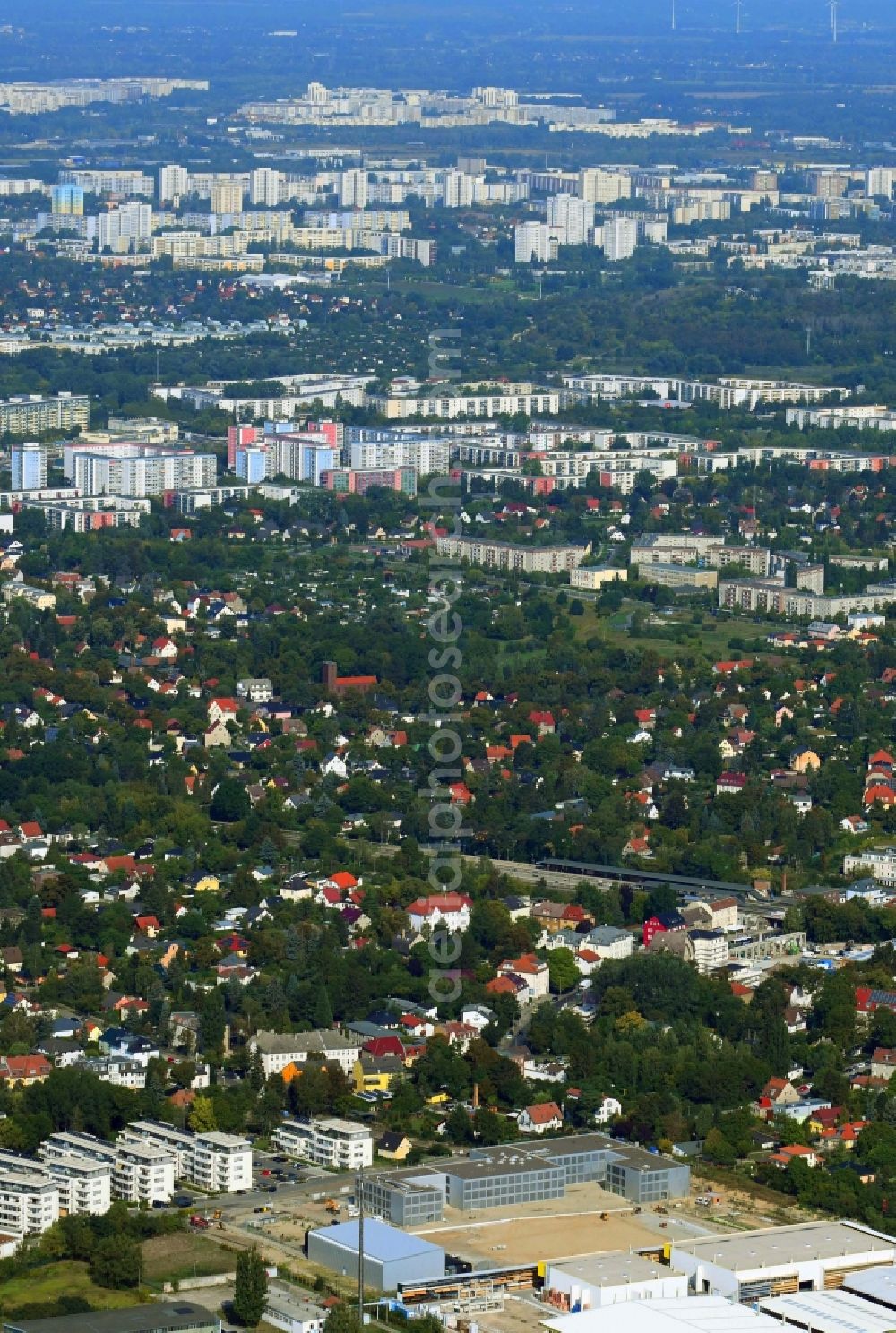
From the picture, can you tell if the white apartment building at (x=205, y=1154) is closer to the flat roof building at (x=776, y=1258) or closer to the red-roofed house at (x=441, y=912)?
the flat roof building at (x=776, y=1258)

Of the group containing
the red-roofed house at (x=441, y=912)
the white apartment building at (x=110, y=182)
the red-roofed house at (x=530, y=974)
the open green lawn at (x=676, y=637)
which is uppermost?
the red-roofed house at (x=441, y=912)

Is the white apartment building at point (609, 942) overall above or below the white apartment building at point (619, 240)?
above

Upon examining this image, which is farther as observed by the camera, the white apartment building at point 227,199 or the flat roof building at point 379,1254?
the white apartment building at point 227,199

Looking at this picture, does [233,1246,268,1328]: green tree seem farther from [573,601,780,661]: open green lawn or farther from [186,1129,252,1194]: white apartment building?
[573,601,780,661]: open green lawn

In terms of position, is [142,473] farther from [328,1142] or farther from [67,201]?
[67,201]

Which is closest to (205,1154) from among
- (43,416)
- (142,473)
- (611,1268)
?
(611,1268)

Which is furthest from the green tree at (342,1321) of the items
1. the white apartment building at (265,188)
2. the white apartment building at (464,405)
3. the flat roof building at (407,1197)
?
the white apartment building at (265,188)
